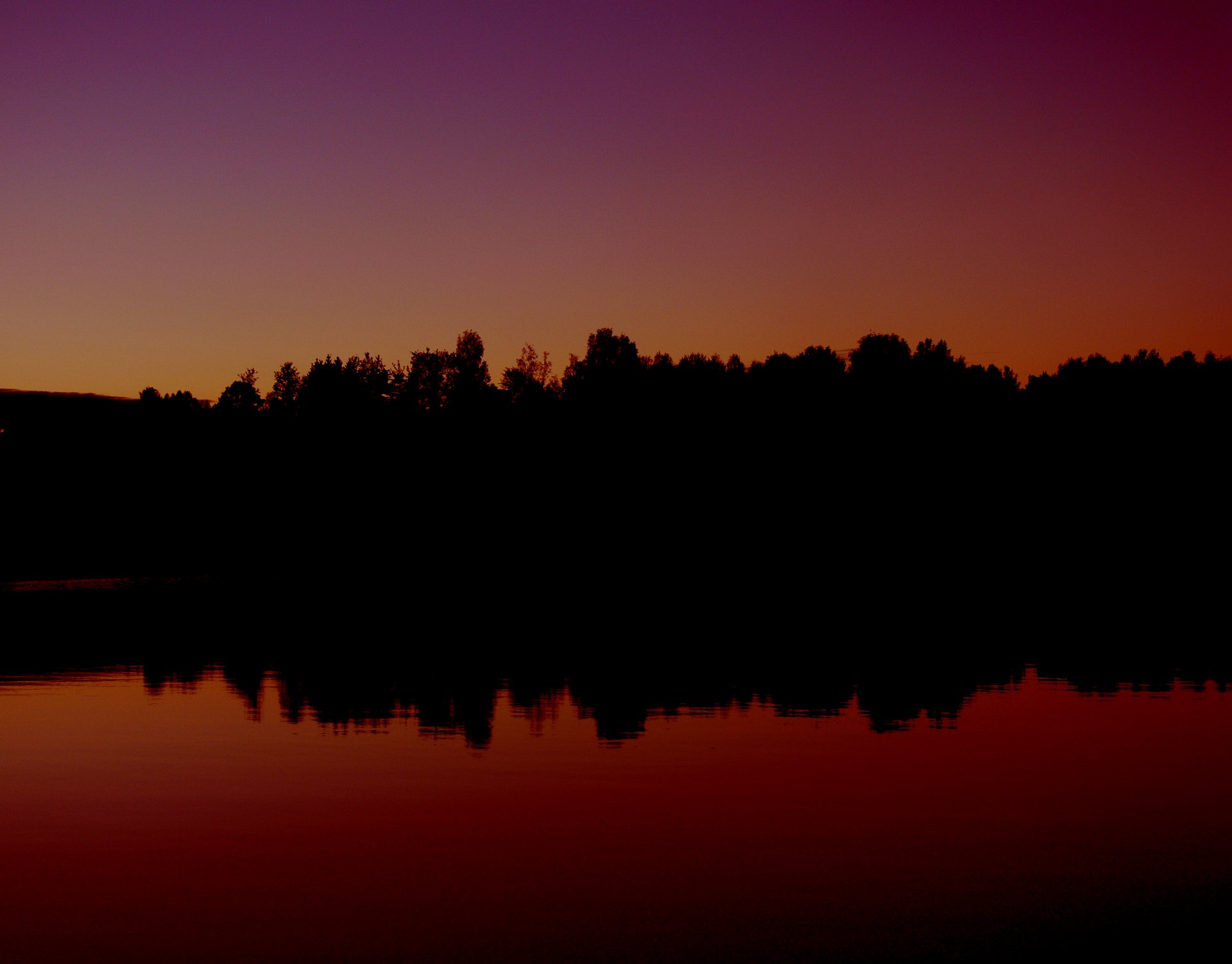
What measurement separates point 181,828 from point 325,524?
144273 millimetres

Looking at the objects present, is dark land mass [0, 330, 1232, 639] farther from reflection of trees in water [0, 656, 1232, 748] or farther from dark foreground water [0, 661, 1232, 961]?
dark foreground water [0, 661, 1232, 961]

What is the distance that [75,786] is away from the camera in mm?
18062

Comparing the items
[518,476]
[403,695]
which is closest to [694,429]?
[518,476]

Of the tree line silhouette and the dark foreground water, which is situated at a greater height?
the tree line silhouette

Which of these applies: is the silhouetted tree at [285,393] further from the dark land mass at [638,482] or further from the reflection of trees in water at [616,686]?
the reflection of trees in water at [616,686]

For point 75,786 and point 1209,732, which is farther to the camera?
point 1209,732

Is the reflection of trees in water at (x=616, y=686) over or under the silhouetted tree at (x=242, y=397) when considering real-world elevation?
under

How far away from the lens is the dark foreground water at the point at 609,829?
453 inches

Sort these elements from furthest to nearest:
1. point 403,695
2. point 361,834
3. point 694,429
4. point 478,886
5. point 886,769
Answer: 1. point 694,429
2. point 403,695
3. point 886,769
4. point 361,834
5. point 478,886

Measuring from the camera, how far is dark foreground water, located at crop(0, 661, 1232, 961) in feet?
37.8

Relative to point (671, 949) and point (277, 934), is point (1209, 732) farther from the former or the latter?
point (277, 934)

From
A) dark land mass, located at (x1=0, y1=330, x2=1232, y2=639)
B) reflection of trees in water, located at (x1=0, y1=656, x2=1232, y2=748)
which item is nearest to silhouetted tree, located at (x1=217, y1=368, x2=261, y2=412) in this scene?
dark land mass, located at (x1=0, y1=330, x2=1232, y2=639)

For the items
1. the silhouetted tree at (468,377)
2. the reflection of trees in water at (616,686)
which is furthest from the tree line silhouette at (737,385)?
the reflection of trees in water at (616,686)

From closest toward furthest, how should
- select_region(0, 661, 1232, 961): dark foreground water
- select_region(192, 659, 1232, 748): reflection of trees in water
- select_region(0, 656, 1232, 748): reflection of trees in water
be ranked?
select_region(0, 661, 1232, 961): dark foreground water
select_region(192, 659, 1232, 748): reflection of trees in water
select_region(0, 656, 1232, 748): reflection of trees in water
